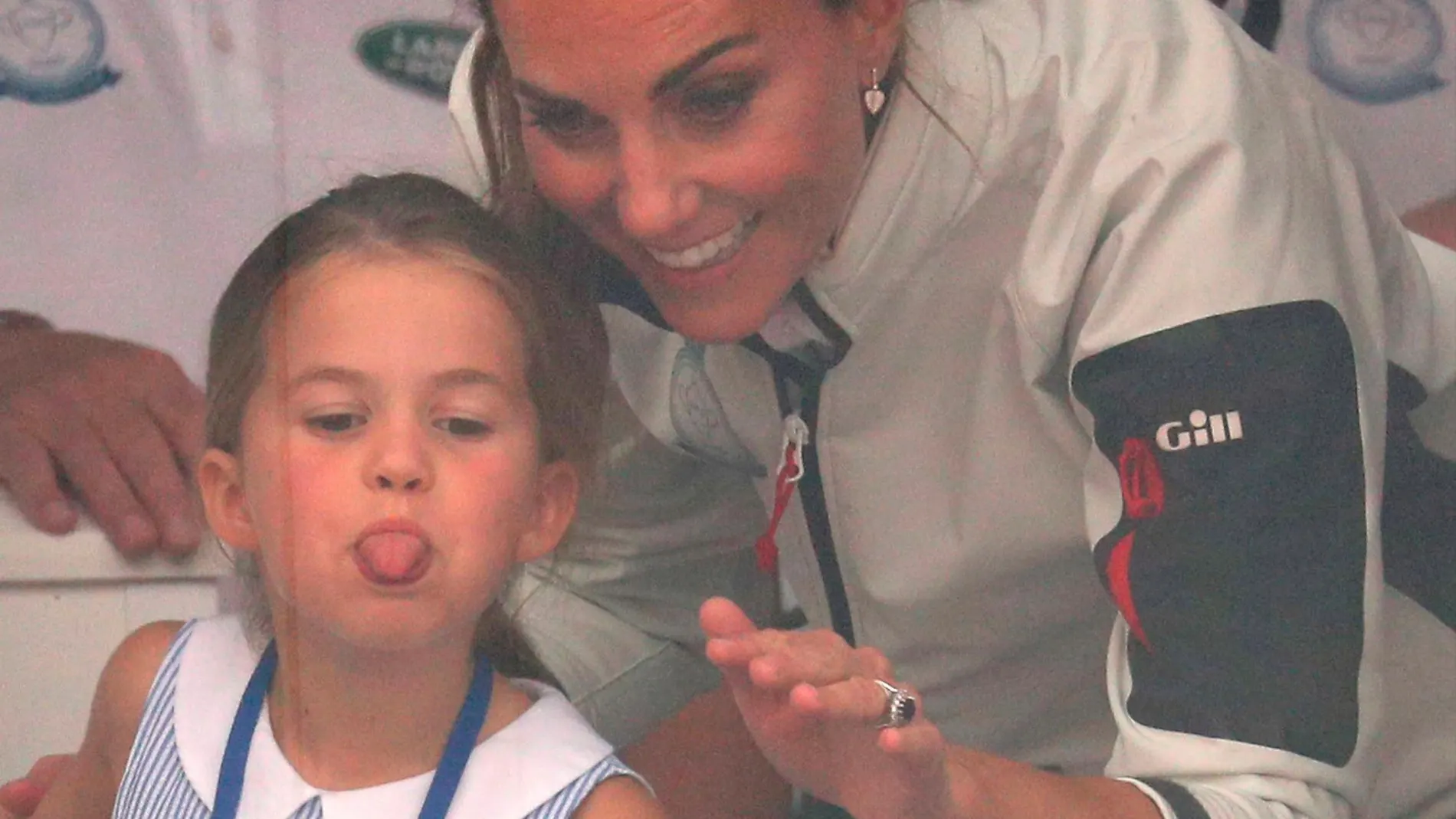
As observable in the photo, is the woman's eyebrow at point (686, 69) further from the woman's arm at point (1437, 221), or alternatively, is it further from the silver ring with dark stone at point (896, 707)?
the woman's arm at point (1437, 221)

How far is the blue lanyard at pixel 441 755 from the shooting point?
2.21 ft

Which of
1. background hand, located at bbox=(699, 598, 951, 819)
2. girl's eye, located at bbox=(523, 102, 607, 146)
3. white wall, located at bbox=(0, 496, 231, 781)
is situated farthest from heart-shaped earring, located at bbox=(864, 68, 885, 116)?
white wall, located at bbox=(0, 496, 231, 781)

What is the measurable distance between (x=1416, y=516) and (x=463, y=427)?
0.44 meters

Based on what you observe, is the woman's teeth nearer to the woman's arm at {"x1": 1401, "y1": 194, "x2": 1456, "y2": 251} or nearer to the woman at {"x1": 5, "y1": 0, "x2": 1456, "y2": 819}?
the woman at {"x1": 5, "y1": 0, "x2": 1456, "y2": 819}

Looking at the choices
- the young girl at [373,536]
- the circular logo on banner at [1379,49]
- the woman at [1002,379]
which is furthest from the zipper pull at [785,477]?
the circular logo on banner at [1379,49]

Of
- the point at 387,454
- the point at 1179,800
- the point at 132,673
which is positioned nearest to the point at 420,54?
the point at 387,454

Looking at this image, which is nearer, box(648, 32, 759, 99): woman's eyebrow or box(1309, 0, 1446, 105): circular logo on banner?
box(648, 32, 759, 99): woman's eyebrow

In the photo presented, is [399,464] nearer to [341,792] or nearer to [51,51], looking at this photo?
[341,792]

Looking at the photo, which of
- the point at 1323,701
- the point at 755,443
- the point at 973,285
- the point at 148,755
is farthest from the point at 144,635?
the point at 1323,701

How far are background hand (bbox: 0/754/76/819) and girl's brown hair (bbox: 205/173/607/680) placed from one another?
0.11 meters

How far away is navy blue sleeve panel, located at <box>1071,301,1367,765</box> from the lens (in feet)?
2.32

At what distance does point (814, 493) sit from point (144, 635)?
30 centimetres

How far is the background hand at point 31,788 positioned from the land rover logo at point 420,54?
1.06 feet

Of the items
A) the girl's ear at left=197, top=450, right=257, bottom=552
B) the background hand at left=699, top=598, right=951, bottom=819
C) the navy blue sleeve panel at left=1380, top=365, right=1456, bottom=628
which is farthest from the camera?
the navy blue sleeve panel at left=1380, top=365, right=1456, bottom=628
